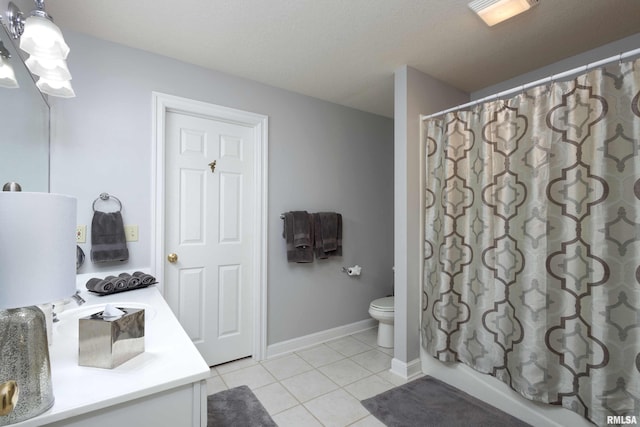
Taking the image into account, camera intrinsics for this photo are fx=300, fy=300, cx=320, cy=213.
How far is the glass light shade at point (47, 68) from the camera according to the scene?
129cm

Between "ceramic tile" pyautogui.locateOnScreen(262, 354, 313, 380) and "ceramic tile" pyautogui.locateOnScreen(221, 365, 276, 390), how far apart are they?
6cm

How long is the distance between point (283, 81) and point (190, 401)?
2342 mm

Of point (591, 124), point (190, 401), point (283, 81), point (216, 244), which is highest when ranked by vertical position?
point (283, 81)

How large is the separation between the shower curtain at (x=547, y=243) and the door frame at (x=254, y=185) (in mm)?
1354

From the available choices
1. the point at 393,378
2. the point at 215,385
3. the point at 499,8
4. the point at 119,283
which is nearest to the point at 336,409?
the point at 393,378

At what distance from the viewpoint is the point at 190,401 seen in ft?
2.75

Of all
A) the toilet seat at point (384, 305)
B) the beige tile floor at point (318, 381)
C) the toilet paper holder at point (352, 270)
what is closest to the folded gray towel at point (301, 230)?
the toilet paper holder at point (352, 270)

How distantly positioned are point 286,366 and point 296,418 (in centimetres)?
65

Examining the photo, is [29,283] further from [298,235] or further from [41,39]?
[298,235]

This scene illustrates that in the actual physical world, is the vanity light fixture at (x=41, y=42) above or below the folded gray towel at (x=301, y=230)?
above

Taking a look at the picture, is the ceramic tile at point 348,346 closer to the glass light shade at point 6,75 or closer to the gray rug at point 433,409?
the gray rug at point 433,409

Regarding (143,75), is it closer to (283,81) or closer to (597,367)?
(283,81)

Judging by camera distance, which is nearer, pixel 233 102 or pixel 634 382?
pixel 634 382

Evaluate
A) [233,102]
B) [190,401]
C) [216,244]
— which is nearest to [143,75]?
[233,102]
